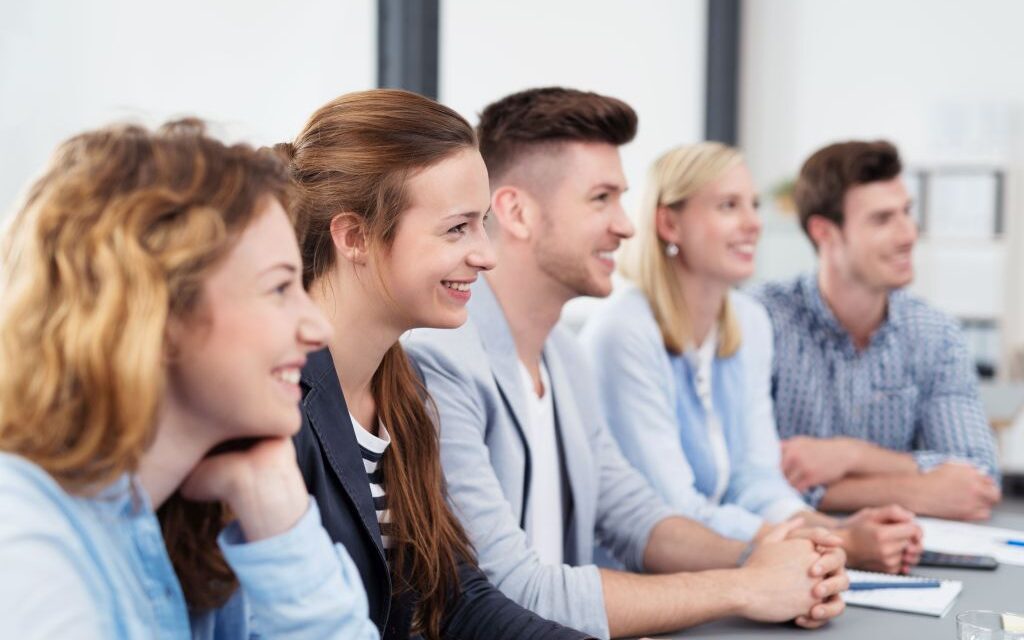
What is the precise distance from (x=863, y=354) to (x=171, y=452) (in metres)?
2.20

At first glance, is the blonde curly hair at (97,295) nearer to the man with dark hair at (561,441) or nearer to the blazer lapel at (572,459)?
the man with dark hair at (561,441)

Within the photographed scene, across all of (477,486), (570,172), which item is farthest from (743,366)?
(477,486)

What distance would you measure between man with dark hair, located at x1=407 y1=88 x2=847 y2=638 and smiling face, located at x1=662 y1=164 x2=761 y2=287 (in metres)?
0.45

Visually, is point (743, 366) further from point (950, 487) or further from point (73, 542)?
point (73, 542)

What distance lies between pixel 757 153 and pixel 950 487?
14.8ft

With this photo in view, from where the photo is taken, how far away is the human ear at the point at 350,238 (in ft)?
4.99

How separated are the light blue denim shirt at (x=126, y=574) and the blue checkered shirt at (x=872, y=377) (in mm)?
1953

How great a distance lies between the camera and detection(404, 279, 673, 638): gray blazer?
1.66 m

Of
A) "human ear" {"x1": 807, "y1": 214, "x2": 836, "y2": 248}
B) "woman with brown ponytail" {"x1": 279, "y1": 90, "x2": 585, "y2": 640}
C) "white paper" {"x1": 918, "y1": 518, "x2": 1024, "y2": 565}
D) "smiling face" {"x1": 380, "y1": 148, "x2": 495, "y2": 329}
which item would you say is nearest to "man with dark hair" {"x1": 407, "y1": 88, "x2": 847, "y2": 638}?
"woman with brown ponytail" {"x1": 279, "y1": 90, "x2": 585, "y2": 640}

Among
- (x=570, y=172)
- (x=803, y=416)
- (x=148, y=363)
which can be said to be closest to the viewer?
(x=148, y=363)

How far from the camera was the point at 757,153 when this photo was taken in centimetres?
664

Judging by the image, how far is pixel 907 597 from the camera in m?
1.68

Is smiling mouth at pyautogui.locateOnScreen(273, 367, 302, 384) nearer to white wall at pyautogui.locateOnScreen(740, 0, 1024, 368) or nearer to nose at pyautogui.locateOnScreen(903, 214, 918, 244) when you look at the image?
nose at pyautogui.locateOnScreen(903, 214, 918, 244)

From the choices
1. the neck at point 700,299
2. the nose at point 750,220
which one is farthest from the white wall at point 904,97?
the neck at point 700,299
